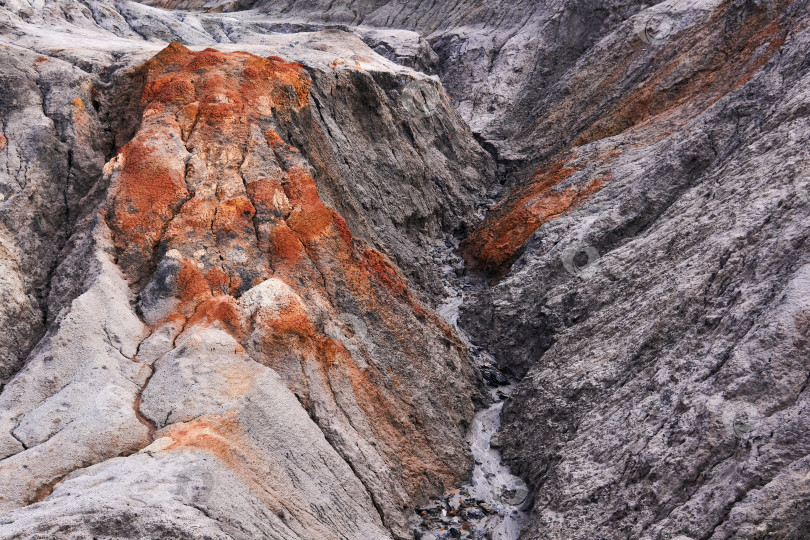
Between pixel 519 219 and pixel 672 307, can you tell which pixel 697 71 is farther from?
pixel 672 307

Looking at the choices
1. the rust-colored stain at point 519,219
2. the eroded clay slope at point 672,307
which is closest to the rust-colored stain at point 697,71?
the eroded clay slope at point 672,307

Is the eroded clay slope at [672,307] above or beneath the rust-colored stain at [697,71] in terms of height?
beneath

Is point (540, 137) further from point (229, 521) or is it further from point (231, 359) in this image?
point (229, 521)

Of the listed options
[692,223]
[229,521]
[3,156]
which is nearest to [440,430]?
[229,521]

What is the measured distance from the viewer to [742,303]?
10266mm

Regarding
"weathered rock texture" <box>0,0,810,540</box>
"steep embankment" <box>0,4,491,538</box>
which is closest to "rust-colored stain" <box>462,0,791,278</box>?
"weathered rock texture" <box>0,0,810,540</box>

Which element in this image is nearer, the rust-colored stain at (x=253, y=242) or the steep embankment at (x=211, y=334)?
the steep embankment at (x=211, y=334)

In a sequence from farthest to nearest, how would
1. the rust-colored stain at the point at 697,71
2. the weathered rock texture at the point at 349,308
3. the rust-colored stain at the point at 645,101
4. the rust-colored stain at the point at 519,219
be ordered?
the rust-colored stain at the point at 697,71, the rust-colored stain at the point at 645,101, the rust-colored stain at the point at 519,219, the weathered rock texture at the point at 349,308

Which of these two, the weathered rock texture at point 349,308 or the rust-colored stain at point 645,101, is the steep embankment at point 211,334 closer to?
the weathered rock texture at point 349,308

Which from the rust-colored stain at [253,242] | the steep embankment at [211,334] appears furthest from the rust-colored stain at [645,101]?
the rust-colored stain at [253,242]

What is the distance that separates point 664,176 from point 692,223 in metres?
3.51

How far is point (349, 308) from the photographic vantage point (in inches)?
509

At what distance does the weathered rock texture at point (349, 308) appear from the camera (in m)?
8.53

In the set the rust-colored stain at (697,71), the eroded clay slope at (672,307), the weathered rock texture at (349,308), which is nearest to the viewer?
the weathered rock texture at (349,308)
